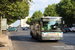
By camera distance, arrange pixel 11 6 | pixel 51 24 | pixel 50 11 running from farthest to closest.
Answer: pixel 50 11 → pixel 11 6 → pixel 51 24

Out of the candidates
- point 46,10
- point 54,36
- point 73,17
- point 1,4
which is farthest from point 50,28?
point 46,10

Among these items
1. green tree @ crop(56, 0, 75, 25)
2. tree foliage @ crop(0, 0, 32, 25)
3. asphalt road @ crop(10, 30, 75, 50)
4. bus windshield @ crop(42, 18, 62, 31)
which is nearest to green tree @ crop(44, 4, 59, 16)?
green tree @ crop(56, 0, 75, 25)

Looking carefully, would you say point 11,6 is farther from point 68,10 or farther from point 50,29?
point 68,10

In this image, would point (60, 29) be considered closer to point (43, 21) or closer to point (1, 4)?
point (43, 21)

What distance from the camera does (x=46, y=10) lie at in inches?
3206

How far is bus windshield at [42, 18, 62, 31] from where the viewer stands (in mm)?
16928

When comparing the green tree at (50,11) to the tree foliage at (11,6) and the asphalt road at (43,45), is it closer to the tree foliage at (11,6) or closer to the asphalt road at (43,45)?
the tree foliage at (11,6)

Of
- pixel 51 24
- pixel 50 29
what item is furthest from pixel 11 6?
pixel 50 29

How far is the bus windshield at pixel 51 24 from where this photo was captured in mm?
16928

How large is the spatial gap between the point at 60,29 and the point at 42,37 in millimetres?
1929

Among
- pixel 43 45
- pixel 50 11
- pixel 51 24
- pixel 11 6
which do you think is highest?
pixel 50 11

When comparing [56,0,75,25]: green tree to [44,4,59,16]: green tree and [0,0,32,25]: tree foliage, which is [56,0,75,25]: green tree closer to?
[44,4,59,16]: green tree

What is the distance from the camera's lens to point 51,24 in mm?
17062

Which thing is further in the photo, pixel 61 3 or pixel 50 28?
pixel 61 3
